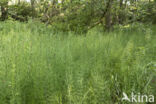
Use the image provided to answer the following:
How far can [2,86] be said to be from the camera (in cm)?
124

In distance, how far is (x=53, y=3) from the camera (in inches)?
248

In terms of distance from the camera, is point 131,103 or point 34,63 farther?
point 34,63

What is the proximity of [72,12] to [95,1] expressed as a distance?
3.44ft

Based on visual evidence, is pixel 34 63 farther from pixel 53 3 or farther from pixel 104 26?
pixel 53 3

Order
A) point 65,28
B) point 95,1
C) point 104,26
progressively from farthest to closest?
point 104,26
point 65,28
point 95,1

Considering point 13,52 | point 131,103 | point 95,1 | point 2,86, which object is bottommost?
point 131,103

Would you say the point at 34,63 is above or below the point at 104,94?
above

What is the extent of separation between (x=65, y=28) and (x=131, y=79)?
13.9 ft

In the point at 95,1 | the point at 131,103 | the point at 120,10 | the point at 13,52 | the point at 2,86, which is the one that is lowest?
the point at 131,103

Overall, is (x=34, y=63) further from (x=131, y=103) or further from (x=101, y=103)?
(x=131, y=103)

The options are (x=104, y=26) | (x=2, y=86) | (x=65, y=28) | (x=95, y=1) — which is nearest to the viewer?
(x=2, y=86)

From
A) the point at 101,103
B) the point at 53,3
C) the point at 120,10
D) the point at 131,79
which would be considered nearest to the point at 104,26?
the point at 120,10

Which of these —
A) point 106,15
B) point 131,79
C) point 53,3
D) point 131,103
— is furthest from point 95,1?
point 131,103

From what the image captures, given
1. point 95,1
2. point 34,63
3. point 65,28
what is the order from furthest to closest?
point 65,28 → point 95,1 → point 34,63
